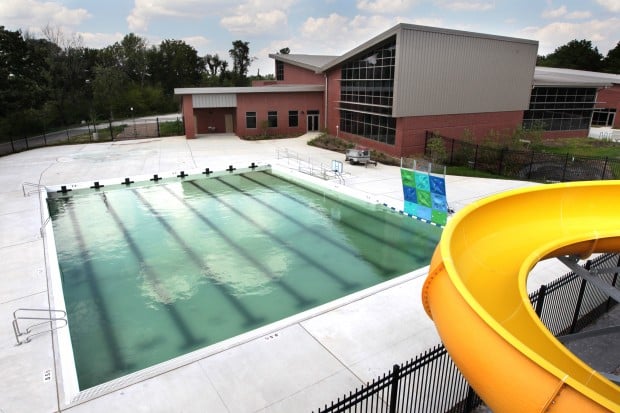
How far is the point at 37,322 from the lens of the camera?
946 cm

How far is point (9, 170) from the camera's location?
2564 cm

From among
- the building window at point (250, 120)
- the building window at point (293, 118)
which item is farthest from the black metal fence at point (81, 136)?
the building window at point (293, 118)

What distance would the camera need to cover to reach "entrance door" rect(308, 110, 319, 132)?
39688mm

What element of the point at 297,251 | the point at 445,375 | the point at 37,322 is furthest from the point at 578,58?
the point at 37,322

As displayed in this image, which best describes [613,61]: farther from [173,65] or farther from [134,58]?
[134,58]

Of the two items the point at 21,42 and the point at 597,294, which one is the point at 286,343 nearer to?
the point at 597,294

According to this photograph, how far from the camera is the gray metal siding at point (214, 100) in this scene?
120 ft

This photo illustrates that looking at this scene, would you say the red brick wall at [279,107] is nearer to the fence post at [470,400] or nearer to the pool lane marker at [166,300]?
the pool lane marker at [166,300]

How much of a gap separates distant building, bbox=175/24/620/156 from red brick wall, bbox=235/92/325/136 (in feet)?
0.30

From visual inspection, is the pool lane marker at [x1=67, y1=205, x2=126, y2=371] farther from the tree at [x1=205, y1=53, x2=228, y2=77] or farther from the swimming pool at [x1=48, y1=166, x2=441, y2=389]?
the tree at [x1=205, y1=53, x2=228, y2=77]

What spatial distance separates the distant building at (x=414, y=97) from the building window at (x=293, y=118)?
9 centimetres

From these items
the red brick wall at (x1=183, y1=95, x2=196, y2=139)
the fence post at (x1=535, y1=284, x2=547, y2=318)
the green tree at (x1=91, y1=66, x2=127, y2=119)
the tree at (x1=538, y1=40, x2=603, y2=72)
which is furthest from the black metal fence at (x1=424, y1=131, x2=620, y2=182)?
the tree at (x1=538, y1=40, x2=603, y2=72)

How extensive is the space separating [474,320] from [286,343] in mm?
5759

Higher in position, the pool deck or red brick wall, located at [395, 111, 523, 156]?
red brick wall, located at [395, 111, 523, 156]
